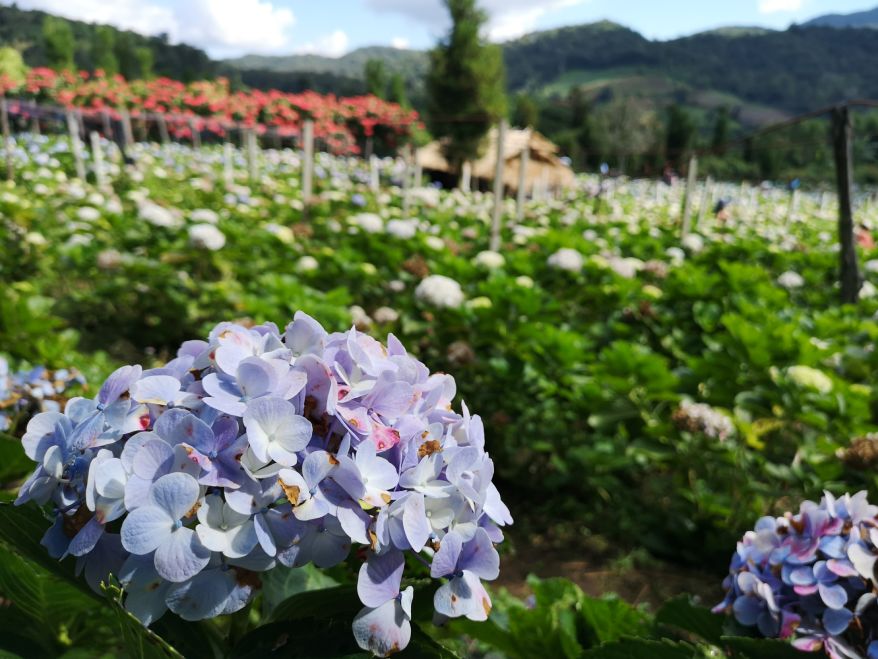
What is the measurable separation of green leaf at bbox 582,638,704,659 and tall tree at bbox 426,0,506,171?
57.4 feet

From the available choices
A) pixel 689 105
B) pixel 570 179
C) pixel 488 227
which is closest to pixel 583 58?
pixel 689 105

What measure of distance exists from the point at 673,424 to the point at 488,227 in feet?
20.0

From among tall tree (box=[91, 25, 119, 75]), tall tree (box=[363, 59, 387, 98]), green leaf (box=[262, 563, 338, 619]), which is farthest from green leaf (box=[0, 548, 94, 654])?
tall tree (box=[91, 25, 119, 75])

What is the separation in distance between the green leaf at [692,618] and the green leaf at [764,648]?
0.16 m

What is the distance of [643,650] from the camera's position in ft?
2.80

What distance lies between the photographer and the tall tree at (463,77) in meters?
18.1

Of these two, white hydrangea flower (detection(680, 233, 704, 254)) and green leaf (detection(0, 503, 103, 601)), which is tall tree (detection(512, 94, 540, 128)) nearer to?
white hydrangea flower (detection(680, 233, 704, 254))

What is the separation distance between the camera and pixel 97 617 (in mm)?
1078

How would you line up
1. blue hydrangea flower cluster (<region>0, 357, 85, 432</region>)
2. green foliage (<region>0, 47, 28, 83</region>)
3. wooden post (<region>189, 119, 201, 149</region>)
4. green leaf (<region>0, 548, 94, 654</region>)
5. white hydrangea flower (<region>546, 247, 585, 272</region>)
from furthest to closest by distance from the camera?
1. green foliage (<region>0, 47, 28, 83</region>)
2. wooden post (<region>189, 119, 201, 149</region>)
3. white hydrangea flower (<region>546, 247, 585, 272</region>)
4. blue hydrangea flower cluster (<region>0, 357, 85, 432</region>)
5. green leaf (<region>0, 548, 94, 654</region>)

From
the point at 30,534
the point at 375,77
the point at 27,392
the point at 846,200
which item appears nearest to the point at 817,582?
the point at 30,534

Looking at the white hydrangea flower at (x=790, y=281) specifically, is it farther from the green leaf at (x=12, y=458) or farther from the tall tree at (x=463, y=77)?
the tall tree at (x=463, y=77)

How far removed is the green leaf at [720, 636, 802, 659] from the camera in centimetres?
92

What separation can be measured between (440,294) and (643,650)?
2.71 metres

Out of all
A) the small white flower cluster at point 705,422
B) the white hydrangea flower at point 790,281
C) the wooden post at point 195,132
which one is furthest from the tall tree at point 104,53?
the small white flower cluster at point 705,422
